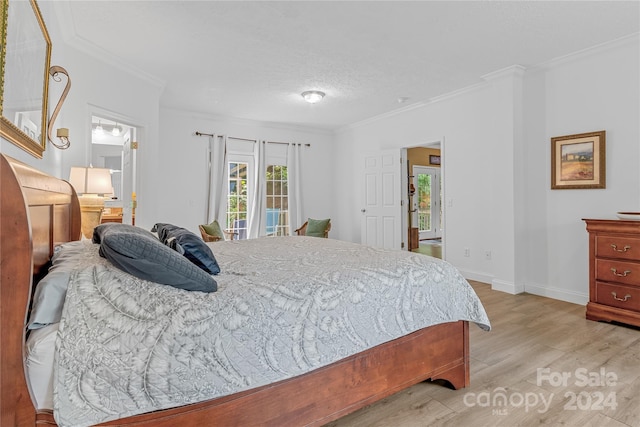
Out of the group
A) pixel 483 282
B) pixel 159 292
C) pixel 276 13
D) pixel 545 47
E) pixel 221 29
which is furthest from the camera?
pixel 483 282

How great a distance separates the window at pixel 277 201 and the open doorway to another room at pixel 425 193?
3378 millimetres

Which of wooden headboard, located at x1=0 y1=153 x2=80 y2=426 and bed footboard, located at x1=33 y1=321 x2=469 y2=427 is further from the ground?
wooden headboard, located at x1=0 y1=153 x2=80 y2=426

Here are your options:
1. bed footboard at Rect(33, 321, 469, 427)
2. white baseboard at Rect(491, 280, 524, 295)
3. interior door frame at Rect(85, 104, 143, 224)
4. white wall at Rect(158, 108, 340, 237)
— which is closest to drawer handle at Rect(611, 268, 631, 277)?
white baseboard at Rect(491, 280, 524, 295)

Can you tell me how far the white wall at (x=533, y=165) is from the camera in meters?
3.29

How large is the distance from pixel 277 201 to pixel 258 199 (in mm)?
439

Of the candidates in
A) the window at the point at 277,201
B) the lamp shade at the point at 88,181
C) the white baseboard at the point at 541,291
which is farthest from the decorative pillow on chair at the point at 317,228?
the lamp shade at the point at 88,181

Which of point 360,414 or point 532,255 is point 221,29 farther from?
point 532,255

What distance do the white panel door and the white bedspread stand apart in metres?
4.03

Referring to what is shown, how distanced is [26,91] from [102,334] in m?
1.39

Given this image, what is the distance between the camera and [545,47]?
132 inches

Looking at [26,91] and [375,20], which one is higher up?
[375,20]

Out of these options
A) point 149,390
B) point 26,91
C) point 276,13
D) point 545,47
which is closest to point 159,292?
point 149,390

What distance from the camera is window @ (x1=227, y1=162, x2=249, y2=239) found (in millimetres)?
5992

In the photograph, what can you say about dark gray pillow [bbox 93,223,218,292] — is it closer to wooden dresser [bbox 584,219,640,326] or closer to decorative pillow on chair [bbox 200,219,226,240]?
wooden dresser [bbox 584,219,640,326]
